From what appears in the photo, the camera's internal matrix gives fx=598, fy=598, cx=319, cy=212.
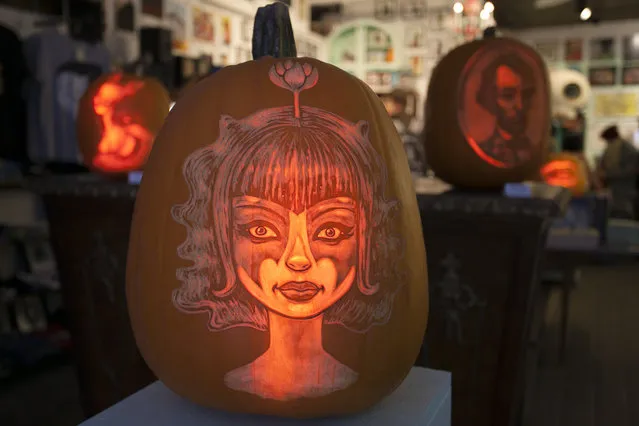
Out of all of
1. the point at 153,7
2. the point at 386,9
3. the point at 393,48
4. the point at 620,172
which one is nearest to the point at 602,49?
the point at 620,172

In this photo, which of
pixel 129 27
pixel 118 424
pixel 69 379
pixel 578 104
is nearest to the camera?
pixel 118 424

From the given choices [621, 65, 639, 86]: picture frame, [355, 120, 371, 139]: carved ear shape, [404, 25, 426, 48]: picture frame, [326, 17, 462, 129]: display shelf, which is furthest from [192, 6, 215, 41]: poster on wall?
[621, 65, 639, 86]: picture frame

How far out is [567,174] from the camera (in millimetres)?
3137

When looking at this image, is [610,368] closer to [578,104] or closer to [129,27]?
[129,27]

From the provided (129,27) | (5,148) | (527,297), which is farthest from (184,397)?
(129,27)

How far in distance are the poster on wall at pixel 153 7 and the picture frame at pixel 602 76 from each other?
6.54 m

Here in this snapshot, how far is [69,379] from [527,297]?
7.55 ft

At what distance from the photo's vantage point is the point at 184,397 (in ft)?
3.08

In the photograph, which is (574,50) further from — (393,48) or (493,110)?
(493,110)

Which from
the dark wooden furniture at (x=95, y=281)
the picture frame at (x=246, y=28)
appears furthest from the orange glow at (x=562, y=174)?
the picture frame at (x=246, y=28)

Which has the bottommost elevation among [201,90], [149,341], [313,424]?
[313,424]

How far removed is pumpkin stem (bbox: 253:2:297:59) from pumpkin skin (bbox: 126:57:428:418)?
6 cm

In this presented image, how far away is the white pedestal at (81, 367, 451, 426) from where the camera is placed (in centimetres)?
87

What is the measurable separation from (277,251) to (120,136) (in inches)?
52.6
